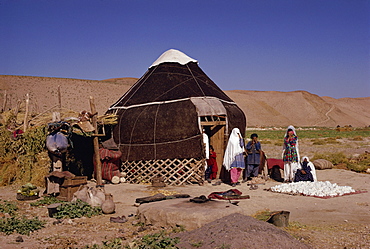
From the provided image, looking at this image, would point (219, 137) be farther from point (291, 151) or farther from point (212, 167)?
point (291, 151)

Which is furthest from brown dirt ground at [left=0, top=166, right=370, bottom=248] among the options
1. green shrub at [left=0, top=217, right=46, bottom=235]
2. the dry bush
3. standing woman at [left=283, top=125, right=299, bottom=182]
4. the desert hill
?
the desert hill

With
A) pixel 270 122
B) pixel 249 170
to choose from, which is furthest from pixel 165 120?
pixel 270 122

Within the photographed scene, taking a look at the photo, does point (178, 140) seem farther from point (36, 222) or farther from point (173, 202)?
point (36, 222)

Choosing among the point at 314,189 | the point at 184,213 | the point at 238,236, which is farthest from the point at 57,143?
the point at 314,189

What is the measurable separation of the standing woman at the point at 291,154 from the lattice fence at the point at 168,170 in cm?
218

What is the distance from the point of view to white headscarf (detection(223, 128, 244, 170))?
8891 millimetres

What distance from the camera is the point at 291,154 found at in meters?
8.88

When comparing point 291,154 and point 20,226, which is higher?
point 291,154

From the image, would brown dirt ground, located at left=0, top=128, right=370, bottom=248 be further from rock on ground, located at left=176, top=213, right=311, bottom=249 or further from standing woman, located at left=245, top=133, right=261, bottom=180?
standing woman, located at left=245, top=133, right=261, bottom=180

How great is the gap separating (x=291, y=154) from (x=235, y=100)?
264 feet

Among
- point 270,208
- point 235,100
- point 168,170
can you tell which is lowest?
point 270,208

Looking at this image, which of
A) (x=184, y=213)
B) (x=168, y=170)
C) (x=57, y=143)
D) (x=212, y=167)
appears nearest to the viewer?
(x=184, y=213)

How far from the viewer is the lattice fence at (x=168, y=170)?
892cm

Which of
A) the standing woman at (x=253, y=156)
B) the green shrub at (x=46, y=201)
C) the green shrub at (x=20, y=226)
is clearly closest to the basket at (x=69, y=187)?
the green shrub at (x=46, y=201)
